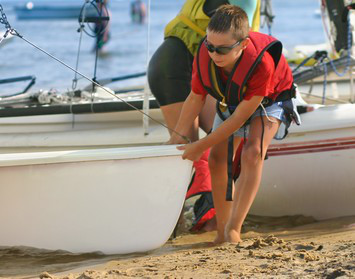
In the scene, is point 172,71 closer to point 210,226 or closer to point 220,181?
point 220,181

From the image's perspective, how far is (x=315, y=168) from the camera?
5.00 m

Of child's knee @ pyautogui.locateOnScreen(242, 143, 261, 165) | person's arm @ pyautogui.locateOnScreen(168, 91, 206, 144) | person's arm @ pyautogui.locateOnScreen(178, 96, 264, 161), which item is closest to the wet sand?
child's knee @ pyautogui.locateOnScreen(242, 143, 261, 165)

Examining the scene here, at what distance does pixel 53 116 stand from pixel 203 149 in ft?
5.74

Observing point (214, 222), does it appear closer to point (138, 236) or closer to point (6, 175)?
point (138, 236)

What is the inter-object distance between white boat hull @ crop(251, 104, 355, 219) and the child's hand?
1093 millimetres

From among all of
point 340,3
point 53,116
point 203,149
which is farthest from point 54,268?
point 340,3

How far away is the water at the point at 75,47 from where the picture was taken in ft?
28.5

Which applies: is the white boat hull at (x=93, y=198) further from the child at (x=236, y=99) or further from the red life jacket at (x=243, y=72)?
the red life jacket at (x=243, y=72)

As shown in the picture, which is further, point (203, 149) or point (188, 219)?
point (188, 219)

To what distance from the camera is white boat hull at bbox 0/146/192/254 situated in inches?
159

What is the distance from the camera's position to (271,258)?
3607 millimetres

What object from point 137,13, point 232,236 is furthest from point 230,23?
point 137,13

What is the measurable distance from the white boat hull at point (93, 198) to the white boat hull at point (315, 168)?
111cm

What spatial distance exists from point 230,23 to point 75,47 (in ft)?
39.7
